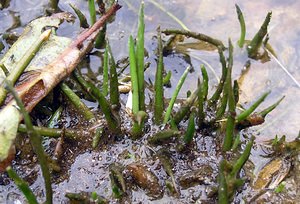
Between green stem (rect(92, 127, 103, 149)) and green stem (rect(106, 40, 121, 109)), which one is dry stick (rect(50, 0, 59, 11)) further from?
green stem (rect(92, 127, 103, 149))

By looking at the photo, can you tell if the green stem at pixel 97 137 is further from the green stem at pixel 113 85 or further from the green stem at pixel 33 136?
the green stem at pixel 33 136

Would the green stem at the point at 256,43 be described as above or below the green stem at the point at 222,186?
above

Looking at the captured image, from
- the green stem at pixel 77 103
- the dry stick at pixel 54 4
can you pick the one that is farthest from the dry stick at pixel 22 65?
the dry stick at pixel 54 4

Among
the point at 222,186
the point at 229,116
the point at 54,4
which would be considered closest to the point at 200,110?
the point at 229,116

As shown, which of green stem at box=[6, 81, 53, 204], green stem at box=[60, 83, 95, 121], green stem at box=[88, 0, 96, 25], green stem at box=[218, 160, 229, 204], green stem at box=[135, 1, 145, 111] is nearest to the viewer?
green stem at box=[6, 81, 53, 204]

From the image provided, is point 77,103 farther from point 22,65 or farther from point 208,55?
point 208,55

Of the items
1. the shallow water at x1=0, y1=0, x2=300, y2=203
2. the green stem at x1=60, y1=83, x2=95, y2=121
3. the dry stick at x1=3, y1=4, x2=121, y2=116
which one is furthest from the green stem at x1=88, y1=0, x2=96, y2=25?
the green stem at x1=60, y1=83, x2=95, y2=121
